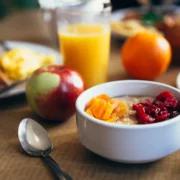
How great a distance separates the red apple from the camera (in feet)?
2.83

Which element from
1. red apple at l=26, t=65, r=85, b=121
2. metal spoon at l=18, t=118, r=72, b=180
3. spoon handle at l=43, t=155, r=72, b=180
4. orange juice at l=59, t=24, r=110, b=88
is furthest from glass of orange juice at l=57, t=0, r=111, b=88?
spoon handle at l=43, t=155, r=72, b=180

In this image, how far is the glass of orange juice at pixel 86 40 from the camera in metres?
1.05

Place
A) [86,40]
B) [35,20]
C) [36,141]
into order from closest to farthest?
[36,141], [86,40], [35,20]

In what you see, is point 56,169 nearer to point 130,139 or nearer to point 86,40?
point 130,139

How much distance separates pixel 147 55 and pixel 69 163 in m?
0.46

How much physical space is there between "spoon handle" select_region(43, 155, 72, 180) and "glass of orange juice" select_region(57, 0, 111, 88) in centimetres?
39

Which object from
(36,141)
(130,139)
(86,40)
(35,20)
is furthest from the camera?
(35,20)

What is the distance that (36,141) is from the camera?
78 centimetres

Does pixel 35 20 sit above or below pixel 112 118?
below

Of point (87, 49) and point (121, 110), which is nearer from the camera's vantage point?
point (121, 110)

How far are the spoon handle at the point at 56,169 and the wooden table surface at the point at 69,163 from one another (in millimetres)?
10

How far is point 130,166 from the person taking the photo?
2.33 ft

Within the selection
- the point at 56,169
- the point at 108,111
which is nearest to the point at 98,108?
the point at 108,111

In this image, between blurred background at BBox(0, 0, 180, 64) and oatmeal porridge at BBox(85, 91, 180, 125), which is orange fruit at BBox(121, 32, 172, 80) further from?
oatmeal porridge at BBox(85, 91, 180, 125)
